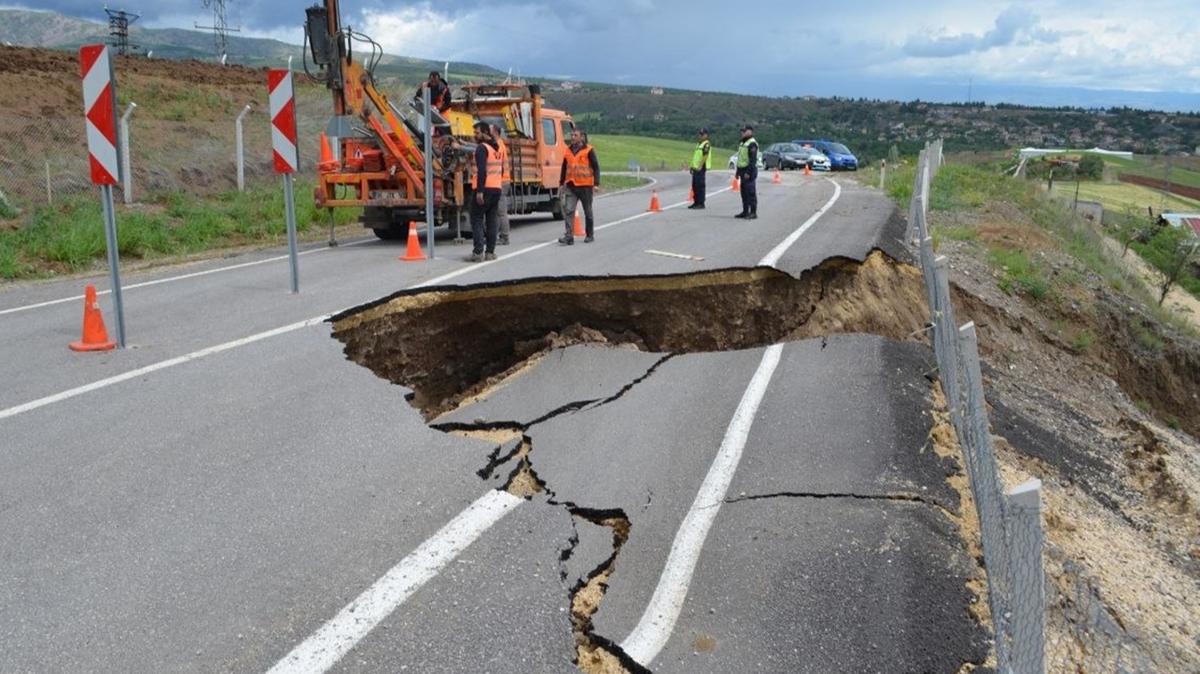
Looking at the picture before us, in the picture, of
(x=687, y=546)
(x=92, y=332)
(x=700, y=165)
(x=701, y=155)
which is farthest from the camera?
(x=700, y=165)

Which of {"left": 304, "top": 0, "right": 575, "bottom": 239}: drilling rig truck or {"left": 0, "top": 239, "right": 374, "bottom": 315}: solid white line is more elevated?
{"left": 304, "top": 0, "right": 575, "bottom": 239}: drilling rig truck

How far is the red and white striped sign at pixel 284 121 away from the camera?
368 inches

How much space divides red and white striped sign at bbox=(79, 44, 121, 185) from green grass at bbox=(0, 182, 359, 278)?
584cm

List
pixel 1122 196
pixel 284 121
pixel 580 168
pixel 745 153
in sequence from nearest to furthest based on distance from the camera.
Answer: pixel 284 121
pixel 580 168
pixel 745 153
pixel 1122 196

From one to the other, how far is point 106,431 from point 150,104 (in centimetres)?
2033

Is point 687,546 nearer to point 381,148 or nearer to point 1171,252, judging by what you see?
point 381,148

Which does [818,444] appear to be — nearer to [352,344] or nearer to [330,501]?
[330,501]

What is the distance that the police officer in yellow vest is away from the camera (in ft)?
62.7

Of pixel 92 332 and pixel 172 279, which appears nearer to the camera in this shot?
pixel 92 332

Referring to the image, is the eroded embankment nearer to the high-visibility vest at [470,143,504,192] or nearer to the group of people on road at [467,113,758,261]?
the group of people on road at [467,113,758,261]

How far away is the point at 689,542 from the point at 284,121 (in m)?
7.13

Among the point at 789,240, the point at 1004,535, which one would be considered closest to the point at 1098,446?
the point at 789,240

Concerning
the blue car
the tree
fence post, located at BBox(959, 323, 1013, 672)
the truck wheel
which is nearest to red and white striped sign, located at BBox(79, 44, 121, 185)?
fence post, located at BBox(959, 323, 1013, 672)

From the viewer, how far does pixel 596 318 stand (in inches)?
381
